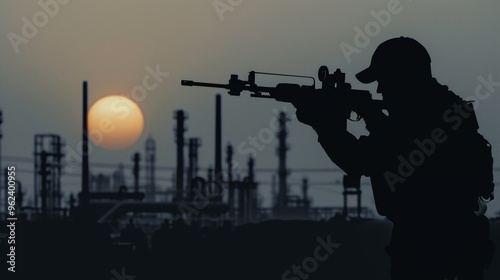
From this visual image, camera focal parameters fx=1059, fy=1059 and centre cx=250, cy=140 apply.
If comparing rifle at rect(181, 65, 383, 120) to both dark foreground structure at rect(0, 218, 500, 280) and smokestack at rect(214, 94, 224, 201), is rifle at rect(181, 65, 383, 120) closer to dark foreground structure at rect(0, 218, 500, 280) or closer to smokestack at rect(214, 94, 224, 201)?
dark foreground structure at rect(0, 218, 500, 280)

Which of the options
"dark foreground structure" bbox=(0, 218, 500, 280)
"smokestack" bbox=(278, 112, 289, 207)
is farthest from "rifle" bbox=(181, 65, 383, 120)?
"smokestack" bbox=(278, 112, 289, 207)

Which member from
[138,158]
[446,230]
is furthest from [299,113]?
[138,158]

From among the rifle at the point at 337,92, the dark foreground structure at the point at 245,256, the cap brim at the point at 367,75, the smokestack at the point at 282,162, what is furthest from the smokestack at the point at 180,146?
the cap brim at the point at 367,75

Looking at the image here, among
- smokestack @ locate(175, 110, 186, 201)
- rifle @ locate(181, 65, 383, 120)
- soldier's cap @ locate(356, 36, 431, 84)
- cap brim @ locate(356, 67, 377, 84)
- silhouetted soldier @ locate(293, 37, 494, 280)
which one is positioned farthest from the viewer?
smokestack @ locate(175, 110, 186, 201)

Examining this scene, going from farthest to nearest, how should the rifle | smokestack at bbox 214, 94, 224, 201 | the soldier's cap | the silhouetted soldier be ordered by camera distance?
smokestack at bbox 214, 94, 224, 201 → the rifle → the soldier's cap → the silhouetted soldier

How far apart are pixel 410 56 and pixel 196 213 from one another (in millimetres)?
57278

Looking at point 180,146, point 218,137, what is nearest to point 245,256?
point 218,137

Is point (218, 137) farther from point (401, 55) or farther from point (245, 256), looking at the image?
point (401, 55)

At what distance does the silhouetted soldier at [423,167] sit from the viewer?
501 cm

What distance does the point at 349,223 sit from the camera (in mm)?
31156

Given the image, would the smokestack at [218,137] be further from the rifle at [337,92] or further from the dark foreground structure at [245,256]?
the rifle at [337,92]

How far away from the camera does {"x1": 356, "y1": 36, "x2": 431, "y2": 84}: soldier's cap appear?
5.14 metres

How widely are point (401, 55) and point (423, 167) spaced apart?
1.83 feet

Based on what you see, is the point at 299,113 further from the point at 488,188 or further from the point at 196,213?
the point at 196,213
